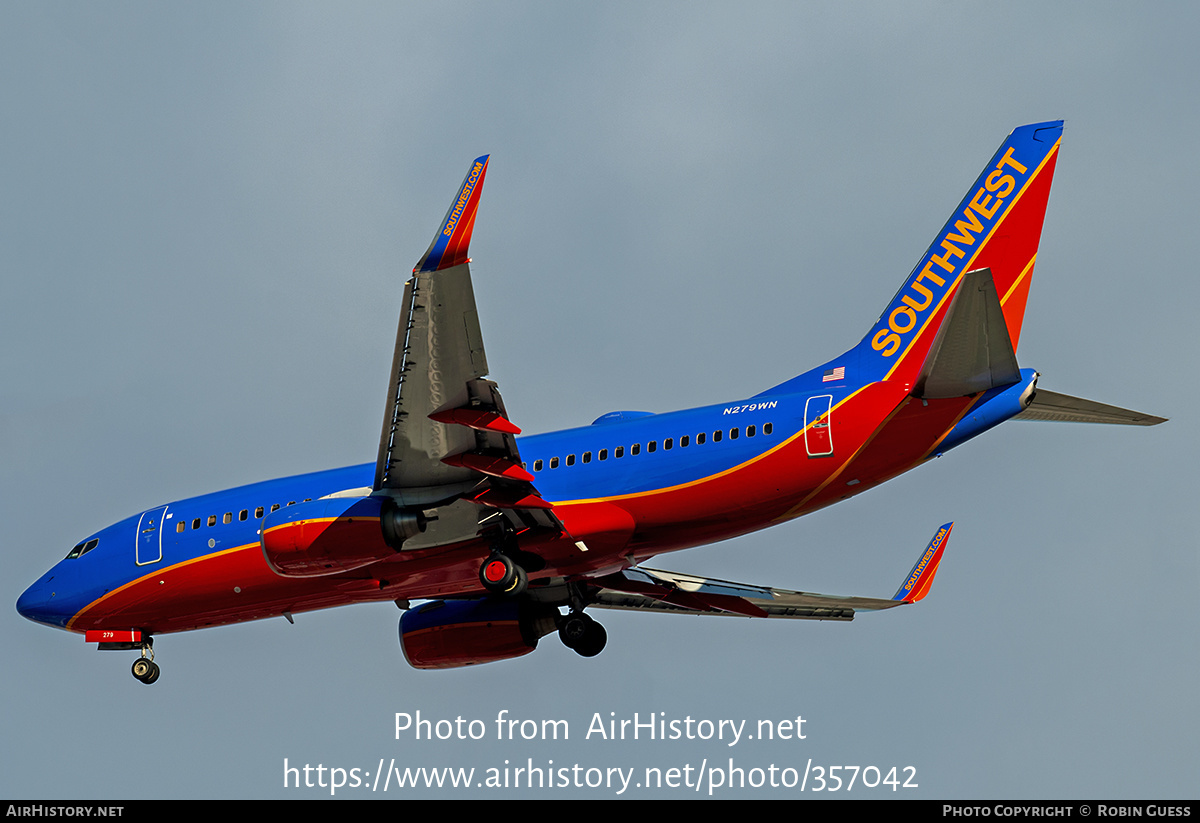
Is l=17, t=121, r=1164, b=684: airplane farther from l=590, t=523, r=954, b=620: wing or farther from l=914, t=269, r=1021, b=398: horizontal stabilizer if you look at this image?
l=590, t=523, r=954, b=620: wing

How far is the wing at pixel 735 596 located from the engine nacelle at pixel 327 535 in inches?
311

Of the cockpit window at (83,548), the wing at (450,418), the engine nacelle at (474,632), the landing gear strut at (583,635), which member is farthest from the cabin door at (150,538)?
the landing gear strut at (583,635)

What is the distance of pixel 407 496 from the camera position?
86.3ft

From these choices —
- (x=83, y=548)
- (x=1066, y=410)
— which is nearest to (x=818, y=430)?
(x=1066, y=410)

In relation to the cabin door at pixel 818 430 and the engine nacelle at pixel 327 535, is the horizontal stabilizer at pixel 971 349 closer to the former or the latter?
the cabin door at pixel 818 430

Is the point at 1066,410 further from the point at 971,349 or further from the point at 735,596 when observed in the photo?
the point at 735,596

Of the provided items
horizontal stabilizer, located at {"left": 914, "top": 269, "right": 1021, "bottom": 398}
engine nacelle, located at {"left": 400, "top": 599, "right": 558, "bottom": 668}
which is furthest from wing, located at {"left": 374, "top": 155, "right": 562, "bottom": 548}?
horizontal stabilizer, located at {"left": 914, "top": 269, "right": 1021, "bottom": 398}

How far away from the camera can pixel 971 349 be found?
2414cm

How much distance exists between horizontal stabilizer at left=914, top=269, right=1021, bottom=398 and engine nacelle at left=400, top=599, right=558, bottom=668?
11.7 m

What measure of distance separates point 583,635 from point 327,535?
26.9ft

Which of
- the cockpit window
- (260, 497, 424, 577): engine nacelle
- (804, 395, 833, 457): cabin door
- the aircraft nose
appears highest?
the cockpit window

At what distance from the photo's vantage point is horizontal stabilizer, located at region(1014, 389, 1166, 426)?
25.4 meters
